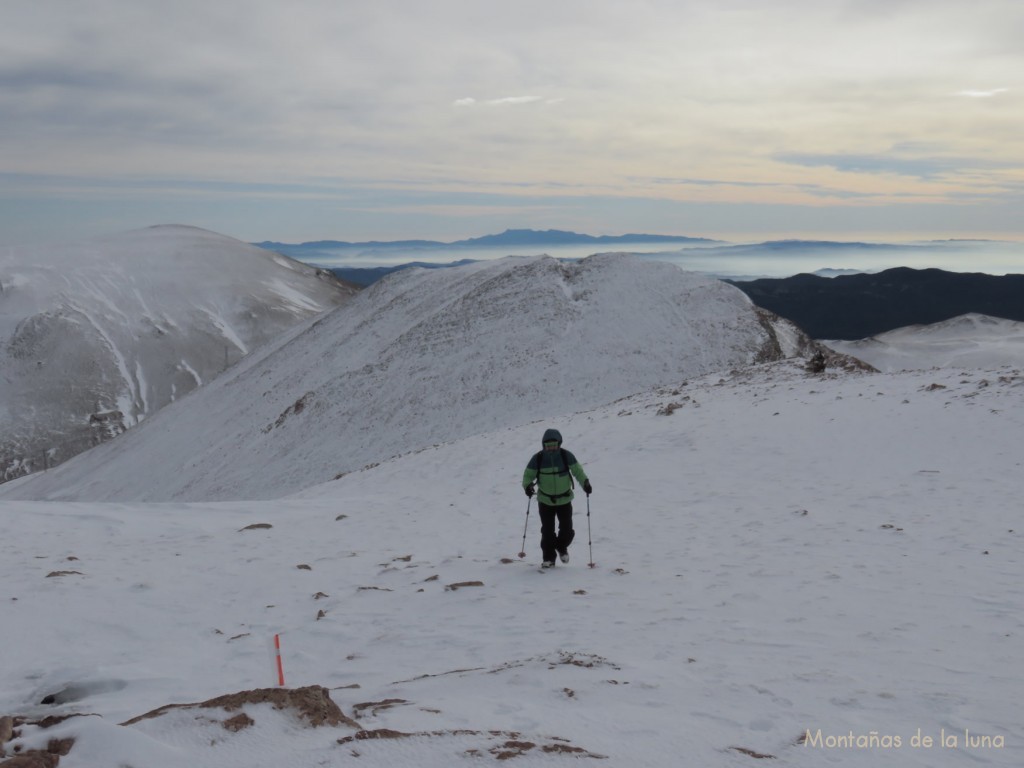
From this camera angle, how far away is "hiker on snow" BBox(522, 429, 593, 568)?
12.0 metres

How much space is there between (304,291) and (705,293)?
432 feet

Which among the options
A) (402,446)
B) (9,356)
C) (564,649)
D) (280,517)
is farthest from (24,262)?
(564,649)

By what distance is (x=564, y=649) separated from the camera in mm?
8406

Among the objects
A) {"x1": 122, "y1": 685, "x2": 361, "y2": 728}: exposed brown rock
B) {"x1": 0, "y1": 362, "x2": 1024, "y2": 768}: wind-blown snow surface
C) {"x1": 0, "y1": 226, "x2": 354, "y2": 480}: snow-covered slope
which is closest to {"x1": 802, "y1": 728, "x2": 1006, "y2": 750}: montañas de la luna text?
{"x1": 0, "y1": 362, "x2": 1024, "y2": 768}: wind-blown snow surface

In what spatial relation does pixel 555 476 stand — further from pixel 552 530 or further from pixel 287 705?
pixel 287 705

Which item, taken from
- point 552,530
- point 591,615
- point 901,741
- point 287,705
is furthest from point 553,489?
point 901,741

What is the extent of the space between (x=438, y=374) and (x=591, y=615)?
34.4 metres

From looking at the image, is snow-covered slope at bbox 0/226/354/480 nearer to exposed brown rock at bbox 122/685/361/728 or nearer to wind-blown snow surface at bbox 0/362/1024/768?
wind-blown snow surface at bbox 0/362/1024/768

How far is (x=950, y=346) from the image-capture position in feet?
454

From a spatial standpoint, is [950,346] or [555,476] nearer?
[555,476]

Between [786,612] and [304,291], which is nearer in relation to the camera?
[786,612]

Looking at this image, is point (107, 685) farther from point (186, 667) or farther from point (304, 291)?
point (304, 291)

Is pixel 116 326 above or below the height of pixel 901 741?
above

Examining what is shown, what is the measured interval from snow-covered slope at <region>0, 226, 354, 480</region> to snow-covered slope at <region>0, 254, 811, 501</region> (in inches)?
2384
